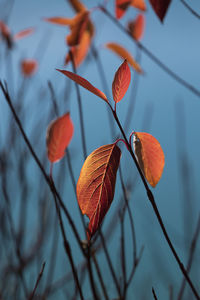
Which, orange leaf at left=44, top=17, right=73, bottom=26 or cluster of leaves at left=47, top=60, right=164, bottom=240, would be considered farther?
orange leaf at left=44, top=17, right=73, bottom=26

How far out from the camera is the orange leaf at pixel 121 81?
24 cm

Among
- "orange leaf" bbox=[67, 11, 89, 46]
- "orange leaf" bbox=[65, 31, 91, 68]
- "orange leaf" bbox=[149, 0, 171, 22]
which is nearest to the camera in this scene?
"orange leaf" bbox=[149, 0, 171, 22]

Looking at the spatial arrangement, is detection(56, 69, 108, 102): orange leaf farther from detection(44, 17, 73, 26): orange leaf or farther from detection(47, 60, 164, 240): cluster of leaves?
detection(44, 17, 73, 26): orange leaf

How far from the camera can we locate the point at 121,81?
0.81 ft

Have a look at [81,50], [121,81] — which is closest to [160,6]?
[121,81]

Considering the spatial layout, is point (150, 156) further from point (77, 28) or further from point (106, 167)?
point (77, 28)

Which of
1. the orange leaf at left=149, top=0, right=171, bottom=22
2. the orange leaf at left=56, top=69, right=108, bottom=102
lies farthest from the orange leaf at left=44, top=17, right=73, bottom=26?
the orange leaf at left=56, top=69, right=108, bottom=102

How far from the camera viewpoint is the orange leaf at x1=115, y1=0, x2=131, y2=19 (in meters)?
0.46

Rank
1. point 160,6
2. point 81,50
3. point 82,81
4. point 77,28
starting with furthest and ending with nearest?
point 81,50 → point 77,28 → point 160,6 → point 82,81

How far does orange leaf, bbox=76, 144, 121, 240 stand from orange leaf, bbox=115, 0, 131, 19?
1.00 ft

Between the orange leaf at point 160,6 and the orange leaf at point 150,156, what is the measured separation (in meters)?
0.15

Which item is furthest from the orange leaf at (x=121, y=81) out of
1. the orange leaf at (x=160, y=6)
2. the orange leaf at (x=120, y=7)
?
the orange leaf at (x=120, y=7)

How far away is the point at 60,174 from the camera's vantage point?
2.43 feet

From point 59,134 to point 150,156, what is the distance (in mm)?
125
